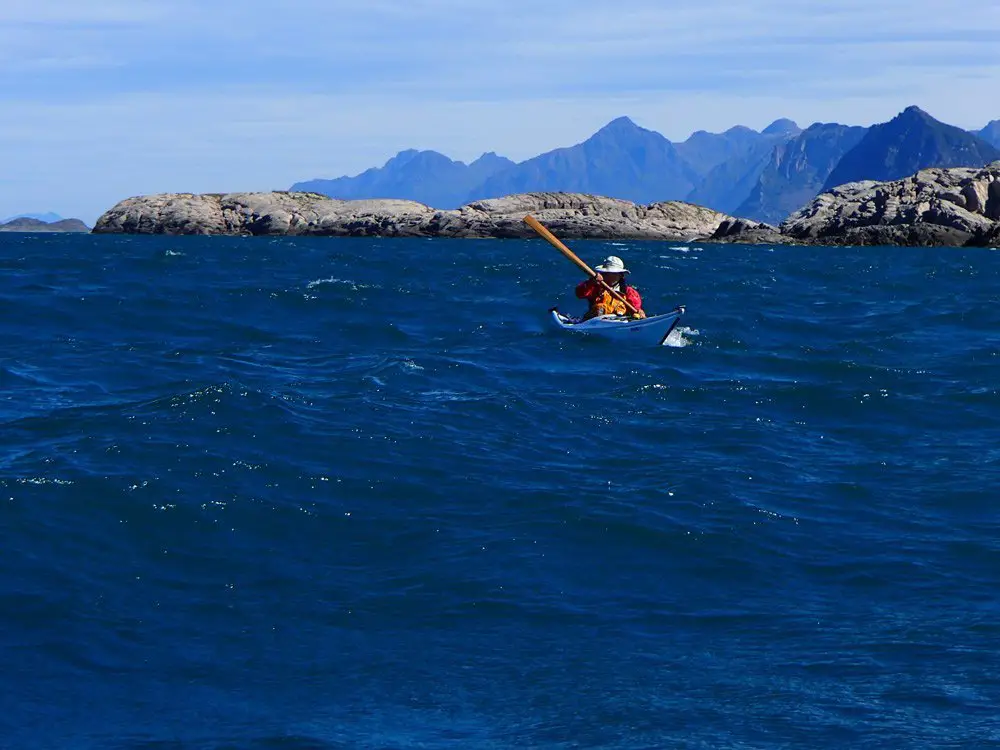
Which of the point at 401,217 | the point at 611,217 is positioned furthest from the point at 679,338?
the point at 401,217

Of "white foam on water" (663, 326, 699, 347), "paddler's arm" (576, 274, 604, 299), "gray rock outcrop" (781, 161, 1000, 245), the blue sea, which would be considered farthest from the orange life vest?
"gray rock outcrop" (781, 161, 1000, 245)

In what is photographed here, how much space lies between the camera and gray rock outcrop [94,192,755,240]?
126750 mm

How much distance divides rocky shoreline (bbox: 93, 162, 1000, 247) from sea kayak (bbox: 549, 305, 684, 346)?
258 ft

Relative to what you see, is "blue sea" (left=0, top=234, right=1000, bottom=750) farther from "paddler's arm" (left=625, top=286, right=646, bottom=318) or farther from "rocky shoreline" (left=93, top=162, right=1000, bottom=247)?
"rocky shoreline" (left=93, top=162, right=1000, bottom=247)

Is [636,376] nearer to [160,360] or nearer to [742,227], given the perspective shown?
[160,360]

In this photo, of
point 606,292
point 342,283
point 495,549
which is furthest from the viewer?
point 342,283

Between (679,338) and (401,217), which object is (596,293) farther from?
(401,217)

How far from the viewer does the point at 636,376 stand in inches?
862

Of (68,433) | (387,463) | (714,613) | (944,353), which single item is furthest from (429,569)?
(944,353)

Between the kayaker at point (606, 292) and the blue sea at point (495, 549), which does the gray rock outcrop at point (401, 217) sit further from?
the blue sea at point (495, 549)

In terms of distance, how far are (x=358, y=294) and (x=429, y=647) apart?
29.7 metres

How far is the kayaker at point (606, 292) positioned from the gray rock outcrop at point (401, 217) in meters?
95.6

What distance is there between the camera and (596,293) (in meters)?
28.2

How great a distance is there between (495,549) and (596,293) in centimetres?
1695
